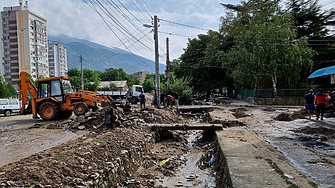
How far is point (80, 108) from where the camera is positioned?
12.1 meters

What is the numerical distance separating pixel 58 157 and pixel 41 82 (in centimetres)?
990

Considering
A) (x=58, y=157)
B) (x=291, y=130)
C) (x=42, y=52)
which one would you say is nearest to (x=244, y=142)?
(x=291, y=130)

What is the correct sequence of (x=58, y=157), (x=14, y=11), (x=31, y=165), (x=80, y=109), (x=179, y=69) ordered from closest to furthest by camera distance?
(x=31, y=165)
(x=58, y=157)
(x=80, y=109)
(x=179, y=69)
(x=14, y=11)

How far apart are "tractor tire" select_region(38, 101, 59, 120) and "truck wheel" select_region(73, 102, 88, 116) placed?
1080 mm

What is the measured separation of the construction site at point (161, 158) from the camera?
12.3ft

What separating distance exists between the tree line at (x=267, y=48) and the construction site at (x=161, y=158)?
1262cm

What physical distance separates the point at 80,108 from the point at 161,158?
22.9 ft

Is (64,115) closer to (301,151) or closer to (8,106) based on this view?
(8,106)

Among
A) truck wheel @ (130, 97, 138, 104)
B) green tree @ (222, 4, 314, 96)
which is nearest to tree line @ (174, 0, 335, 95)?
green tree @ (222, 4, 314, 96)

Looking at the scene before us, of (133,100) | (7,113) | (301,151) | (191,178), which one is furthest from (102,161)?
(133,100)

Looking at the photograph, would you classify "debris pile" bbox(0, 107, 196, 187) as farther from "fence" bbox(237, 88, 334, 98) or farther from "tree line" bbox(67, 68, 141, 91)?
"tree line" bbox(67, 68, 141, 91)

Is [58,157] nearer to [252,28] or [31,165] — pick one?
[31,165]

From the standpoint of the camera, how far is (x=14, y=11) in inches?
2324

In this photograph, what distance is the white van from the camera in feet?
56.1
